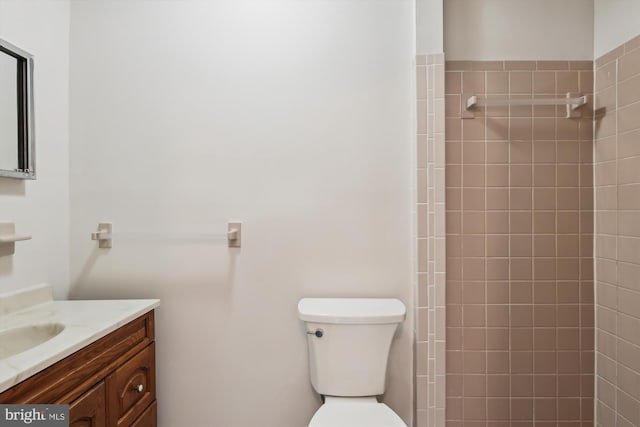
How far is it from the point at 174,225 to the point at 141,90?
24.7 inches

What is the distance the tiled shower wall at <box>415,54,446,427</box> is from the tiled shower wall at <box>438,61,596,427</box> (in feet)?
0.32

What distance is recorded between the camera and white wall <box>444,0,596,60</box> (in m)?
1.58

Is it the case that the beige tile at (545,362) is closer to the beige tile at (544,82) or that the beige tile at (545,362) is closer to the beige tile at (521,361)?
the beige tile at (521,361)

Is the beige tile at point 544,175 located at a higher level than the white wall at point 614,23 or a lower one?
lower

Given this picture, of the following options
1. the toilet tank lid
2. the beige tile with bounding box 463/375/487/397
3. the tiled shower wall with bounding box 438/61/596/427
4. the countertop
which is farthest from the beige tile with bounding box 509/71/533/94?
the countertop

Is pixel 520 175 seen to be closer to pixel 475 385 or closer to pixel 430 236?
pixel 430 236

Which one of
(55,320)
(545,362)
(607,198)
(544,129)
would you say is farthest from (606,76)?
(55,320)

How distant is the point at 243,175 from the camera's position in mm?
1585

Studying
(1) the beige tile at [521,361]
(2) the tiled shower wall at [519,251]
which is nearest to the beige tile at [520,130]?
(2) the tiled shower wall at [519,251]

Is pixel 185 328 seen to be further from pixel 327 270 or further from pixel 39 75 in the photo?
pixel 39 75

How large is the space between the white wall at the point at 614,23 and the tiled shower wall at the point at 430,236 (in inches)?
28.5

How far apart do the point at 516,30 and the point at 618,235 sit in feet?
3.26

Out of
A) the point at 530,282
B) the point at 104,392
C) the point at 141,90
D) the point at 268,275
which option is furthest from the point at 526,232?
the point at 141,90

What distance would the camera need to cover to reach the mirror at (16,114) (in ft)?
4.10
